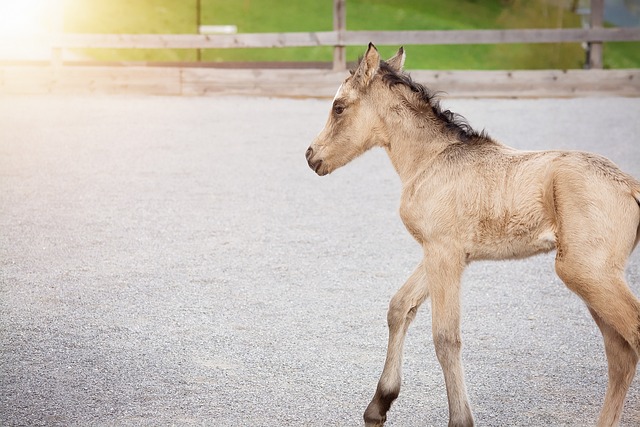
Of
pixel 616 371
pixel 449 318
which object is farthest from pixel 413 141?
pixel 616 371

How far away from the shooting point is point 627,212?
3.31 meters

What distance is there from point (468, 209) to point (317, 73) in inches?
524

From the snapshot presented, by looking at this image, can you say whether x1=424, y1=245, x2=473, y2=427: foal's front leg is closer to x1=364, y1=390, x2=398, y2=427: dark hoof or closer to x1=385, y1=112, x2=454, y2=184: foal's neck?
x1=364, y1=390, x2=398, y2=427: dark hoof

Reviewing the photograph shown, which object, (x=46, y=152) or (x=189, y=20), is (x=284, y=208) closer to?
(x=46, y=152)

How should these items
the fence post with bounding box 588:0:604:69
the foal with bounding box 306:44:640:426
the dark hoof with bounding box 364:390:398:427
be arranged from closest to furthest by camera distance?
1. the foal with bounding box 306:44:640:426
2. the dark hoof with bounding box 364:390:398:427
3. the fence post with bounding box 588:0:604:69

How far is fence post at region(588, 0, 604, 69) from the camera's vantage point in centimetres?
1638

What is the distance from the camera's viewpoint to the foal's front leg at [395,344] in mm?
3799

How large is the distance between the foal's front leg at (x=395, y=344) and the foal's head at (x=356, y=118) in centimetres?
68

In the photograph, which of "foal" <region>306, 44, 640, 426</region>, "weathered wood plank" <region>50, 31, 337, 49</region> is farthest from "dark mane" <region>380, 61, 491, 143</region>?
"weathered wood plank" <region>50, 31, 337, 49</region>

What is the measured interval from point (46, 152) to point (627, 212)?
9.38 meters

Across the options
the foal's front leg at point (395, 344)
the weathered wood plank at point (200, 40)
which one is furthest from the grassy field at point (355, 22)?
the foal's front leg at point (395, 344)

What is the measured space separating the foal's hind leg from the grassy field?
85.5 feet

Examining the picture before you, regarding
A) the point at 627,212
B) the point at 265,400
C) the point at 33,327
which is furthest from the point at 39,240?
the point at 627,212

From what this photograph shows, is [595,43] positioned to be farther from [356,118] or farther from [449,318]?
[449,318]
